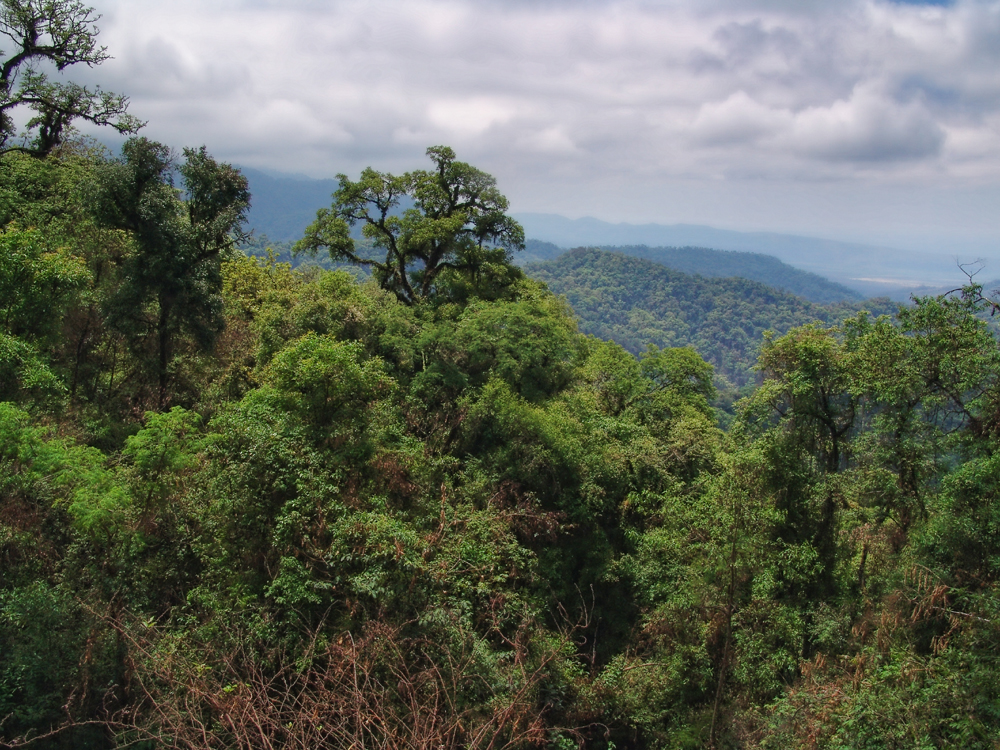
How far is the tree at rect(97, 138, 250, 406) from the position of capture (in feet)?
42.3

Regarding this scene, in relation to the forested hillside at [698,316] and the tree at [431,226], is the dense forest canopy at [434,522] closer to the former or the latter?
the tree at [431,226]

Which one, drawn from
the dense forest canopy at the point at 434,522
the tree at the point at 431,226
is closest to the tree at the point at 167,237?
the dense forest canopy at the point at 434,522

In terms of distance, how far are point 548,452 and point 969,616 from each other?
27.0 feet

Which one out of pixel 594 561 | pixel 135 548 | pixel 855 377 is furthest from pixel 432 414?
pixel 855 377

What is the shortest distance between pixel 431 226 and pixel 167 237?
26.6 feet

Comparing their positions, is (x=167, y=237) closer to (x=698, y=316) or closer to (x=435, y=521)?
(x=435, y=521)

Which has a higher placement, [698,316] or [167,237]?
[698,316]

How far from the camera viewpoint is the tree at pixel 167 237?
1288 centimetres

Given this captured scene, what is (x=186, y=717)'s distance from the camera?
23.3 feet

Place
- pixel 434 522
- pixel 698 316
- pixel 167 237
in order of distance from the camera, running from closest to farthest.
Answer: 1. pixel 434 522
2. pixel 167 237
3. pixel 698 316

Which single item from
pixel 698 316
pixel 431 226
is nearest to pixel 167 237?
pixel 431 226

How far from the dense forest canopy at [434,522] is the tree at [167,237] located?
70mm

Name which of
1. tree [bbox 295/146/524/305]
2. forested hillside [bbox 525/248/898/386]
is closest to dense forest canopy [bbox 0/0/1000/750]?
tree [bbox 295/146/524/305]

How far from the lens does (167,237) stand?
13.5 metres
